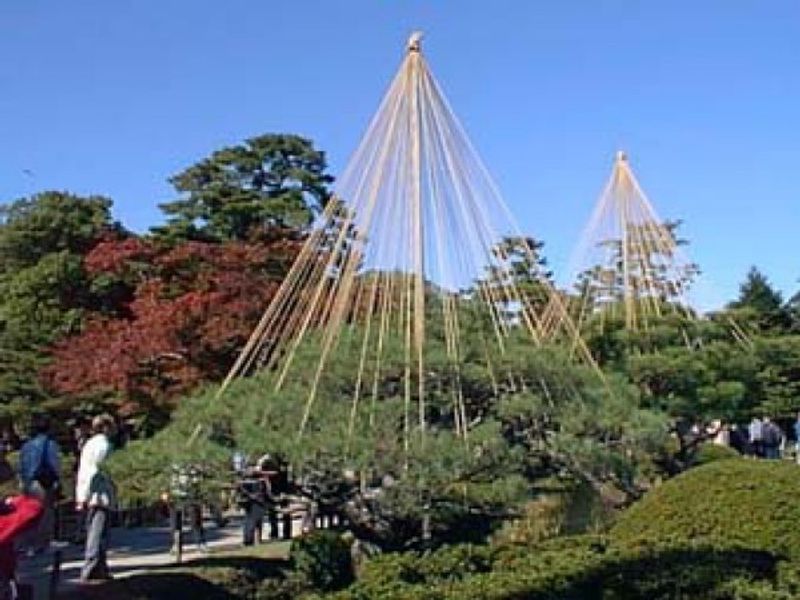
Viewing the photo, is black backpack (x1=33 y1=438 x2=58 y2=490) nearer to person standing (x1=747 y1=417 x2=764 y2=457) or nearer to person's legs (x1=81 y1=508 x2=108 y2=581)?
person's legs (x1=81 y1=508 x2=108 y2=581)

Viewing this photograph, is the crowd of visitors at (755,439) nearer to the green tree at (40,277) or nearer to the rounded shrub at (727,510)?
the green tree at (40,277)

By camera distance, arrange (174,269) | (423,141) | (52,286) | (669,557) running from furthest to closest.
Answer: (52,286)
(174,269)
(423,141)
(669,557)

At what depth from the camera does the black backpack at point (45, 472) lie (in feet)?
37.1

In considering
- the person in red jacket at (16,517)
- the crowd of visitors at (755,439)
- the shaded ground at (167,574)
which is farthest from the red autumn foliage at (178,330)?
the person in red jacket at (16,517)

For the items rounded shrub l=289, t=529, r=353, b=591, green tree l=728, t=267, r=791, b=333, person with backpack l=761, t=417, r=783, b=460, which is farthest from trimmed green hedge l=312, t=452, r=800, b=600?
green tree l=728, t=267, r=791, b=333

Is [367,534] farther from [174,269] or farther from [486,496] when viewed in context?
[174,269]

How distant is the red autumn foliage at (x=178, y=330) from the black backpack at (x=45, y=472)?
238 inches

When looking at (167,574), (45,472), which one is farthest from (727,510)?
(45,472)

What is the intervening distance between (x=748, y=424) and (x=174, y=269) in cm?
1001

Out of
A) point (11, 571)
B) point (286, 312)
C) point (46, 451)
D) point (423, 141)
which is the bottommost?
point (11, 571)

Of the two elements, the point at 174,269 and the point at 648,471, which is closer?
the point at 648,471

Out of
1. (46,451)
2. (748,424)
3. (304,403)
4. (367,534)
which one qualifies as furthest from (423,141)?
(748,424)

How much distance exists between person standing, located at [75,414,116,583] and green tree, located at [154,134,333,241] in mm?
14006

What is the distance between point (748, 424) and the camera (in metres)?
21.6
